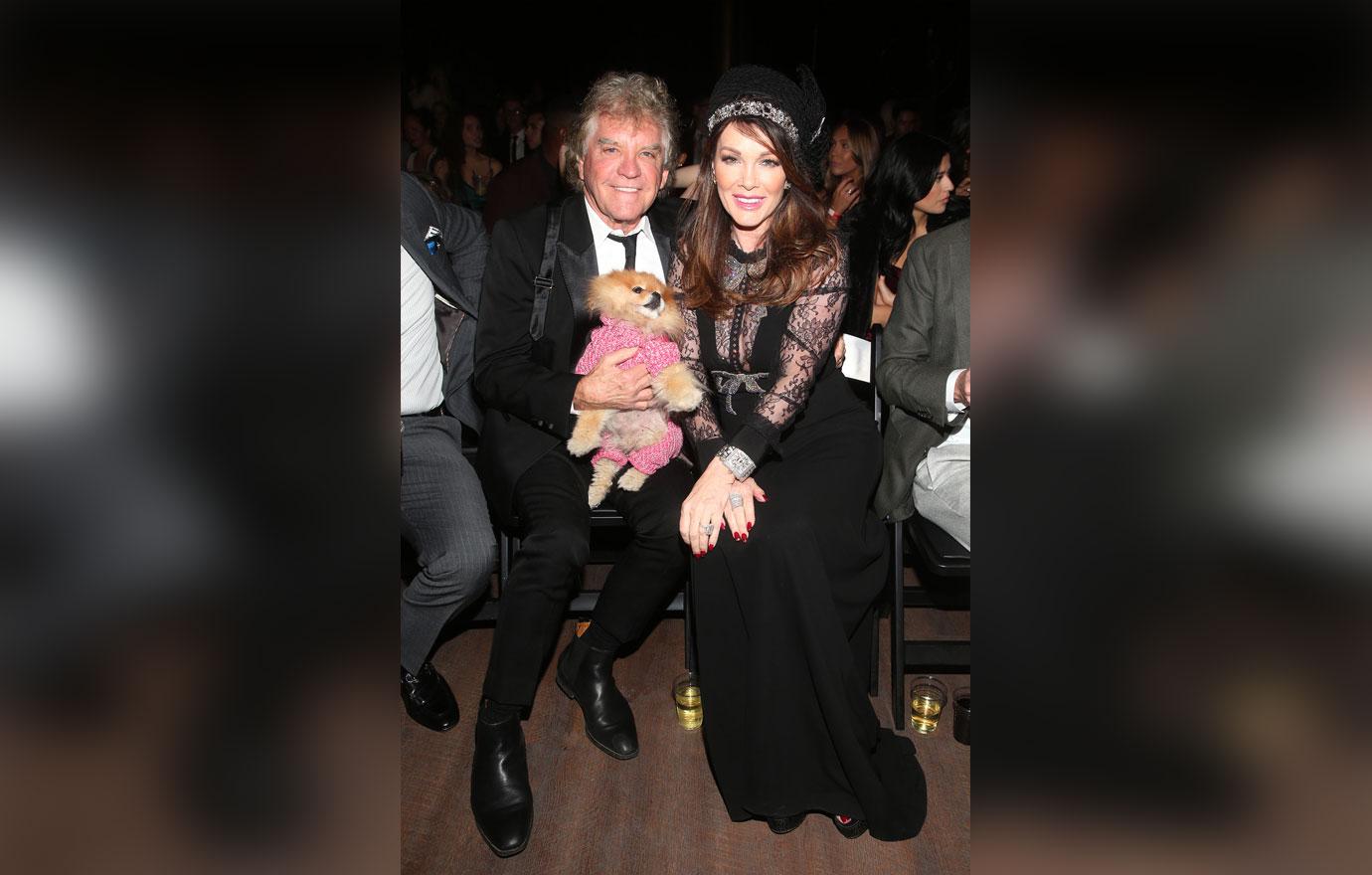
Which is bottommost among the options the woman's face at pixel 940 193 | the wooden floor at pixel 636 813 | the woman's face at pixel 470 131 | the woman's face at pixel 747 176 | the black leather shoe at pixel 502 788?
the wooden floor at pixel 636 813

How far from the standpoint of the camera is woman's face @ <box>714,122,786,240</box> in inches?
85.9

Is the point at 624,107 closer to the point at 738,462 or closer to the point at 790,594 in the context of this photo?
the point at 738,462

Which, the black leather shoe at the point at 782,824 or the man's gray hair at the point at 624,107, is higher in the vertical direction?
the man's gray hair at the point at 624,107

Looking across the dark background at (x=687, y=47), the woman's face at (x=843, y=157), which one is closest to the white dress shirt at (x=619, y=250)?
the woman's face at (x=843, y=157)

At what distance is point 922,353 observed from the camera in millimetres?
2650

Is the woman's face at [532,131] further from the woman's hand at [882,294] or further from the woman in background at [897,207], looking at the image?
the woman's hand at [882,294]

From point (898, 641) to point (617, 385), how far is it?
1.15 metres

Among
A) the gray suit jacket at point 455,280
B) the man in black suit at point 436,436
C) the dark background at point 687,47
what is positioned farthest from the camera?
the dark background at point 687,47

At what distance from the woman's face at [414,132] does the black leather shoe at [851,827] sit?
19.6ft

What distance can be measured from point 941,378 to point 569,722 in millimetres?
1516

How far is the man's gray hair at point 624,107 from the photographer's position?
250 cm
